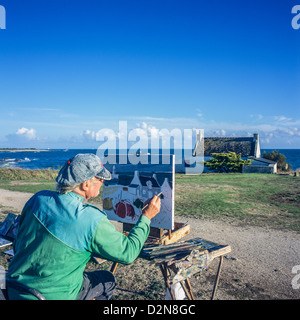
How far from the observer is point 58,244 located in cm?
211

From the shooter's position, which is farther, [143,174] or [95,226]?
[143,174]

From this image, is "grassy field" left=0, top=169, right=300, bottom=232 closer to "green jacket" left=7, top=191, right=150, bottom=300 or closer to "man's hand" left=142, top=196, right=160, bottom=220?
"man's hand" left=142, top=196, right=160, bottom=220

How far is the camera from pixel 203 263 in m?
3.33

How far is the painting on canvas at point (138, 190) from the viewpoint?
4340 mm

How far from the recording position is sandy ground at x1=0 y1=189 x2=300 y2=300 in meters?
4.25

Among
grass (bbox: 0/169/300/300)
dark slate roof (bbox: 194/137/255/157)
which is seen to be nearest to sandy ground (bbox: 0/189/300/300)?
grass (bbox: 0/169/300/300)

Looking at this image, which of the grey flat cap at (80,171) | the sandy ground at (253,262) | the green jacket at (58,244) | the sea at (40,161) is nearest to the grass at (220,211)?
the sandy ground at (253,262)

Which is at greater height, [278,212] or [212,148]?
[212,148]

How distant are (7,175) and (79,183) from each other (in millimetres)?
20695

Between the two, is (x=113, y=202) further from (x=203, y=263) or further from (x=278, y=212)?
(x=278, y=212)

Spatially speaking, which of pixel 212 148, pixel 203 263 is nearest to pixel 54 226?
pixel 203 263

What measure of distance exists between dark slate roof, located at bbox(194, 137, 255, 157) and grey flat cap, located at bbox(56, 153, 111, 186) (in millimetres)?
30995

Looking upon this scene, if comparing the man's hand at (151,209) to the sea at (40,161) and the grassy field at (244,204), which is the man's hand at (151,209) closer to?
the grassy field at (244,204)

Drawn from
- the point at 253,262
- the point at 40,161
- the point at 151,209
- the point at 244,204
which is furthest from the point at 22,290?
the point at 40,161
